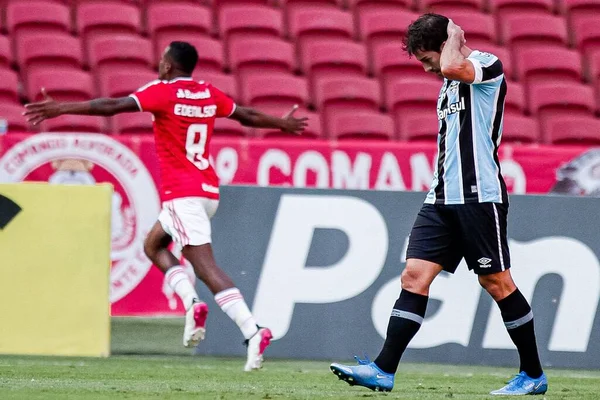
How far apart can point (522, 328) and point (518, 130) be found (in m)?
5.77

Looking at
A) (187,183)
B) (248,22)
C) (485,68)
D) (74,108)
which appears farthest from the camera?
(248,22)

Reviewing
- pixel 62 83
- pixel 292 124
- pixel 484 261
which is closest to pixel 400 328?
pixel 484 261

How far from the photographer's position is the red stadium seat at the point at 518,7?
12766mm

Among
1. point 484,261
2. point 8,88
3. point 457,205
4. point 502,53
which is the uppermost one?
point 502,53

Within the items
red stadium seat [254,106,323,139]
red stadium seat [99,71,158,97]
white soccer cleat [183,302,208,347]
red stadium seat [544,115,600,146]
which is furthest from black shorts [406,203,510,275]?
red stadium seat [544,115,600,146]

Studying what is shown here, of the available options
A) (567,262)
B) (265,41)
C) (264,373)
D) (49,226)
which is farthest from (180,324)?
(265,41)

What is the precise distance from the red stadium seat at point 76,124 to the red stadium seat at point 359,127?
2.09m

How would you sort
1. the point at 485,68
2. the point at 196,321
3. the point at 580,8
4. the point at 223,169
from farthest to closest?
1. the point at 580,8
2. the point at 223,169
3. the point at 196,321
4. the point at 485,68

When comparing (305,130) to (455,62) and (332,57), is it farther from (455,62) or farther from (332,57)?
(455,62)

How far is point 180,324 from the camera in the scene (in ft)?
27.9

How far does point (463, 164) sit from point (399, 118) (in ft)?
18.6

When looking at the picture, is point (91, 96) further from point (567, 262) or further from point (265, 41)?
point (567, 262)

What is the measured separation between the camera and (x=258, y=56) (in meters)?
11.3

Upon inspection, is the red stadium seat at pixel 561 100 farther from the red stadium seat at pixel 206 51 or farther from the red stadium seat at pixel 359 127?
the red stadium seat at pixel 206 51
